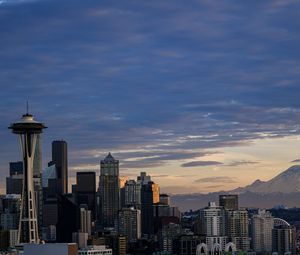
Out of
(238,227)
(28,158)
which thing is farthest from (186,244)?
(28,158)

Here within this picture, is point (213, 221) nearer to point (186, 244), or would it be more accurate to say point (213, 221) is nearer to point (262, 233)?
point (262, 233)

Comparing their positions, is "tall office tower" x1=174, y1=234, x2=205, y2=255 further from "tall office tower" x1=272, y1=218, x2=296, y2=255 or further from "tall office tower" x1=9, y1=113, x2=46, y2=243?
"tall office tower" x1=9, y1=113, x2=46, y2=243

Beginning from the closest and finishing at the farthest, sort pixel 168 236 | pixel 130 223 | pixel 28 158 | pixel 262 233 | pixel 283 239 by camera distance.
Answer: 1. pixel 28 158
2. pixel 168 236
3. pixel 283 239
4. pixel 262 233
5. pixel 130 223

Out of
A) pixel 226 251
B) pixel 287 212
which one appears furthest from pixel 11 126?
pixel 287 212

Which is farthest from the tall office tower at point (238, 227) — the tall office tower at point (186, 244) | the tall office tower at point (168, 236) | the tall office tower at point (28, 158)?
the tall office tower at point (28, 158)

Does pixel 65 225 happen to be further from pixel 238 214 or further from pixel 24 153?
pixel 24 153

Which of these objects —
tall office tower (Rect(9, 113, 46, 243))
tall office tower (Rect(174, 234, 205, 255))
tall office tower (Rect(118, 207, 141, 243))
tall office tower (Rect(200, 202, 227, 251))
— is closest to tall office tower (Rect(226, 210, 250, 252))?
tall office tower (Rect(200, 202, 227, 251))

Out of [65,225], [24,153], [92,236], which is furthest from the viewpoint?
[65,225]

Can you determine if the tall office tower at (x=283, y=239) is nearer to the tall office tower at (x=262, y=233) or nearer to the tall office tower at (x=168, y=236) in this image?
the tall office tower at (x=262, y=233)
